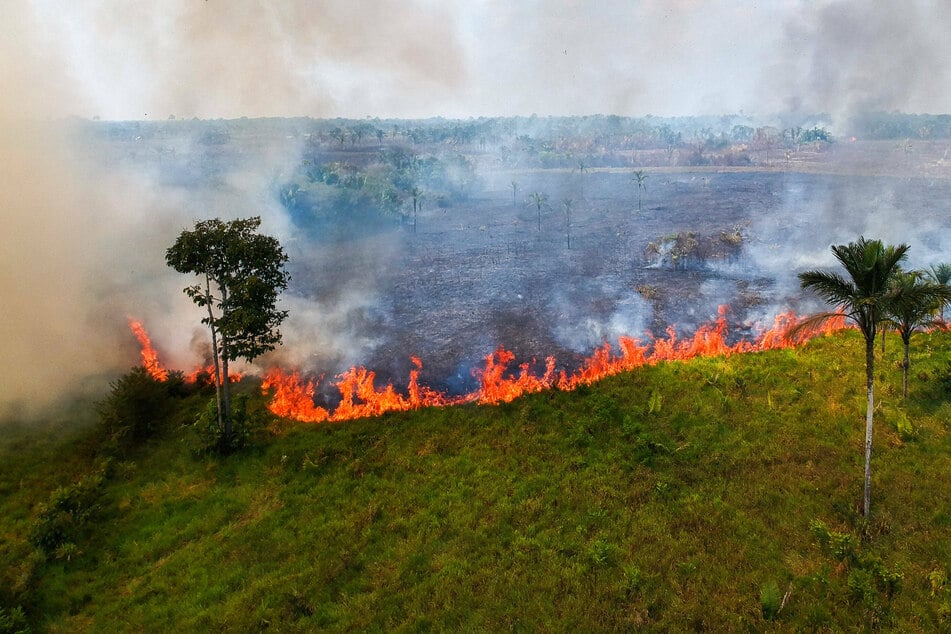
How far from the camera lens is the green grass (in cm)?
1711

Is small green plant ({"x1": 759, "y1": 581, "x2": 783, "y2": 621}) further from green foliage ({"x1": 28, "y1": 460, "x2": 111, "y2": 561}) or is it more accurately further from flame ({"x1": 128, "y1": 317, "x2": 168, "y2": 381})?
flame ({"x1": 128, "y1": 317, "x2": 168, "y2": 381})

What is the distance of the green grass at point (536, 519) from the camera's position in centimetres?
1711

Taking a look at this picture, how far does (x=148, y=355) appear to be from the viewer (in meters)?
38.8

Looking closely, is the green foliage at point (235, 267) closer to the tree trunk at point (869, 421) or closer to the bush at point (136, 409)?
the bush at point (136, 409)

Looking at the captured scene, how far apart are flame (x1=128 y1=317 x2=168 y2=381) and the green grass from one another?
7735 mm

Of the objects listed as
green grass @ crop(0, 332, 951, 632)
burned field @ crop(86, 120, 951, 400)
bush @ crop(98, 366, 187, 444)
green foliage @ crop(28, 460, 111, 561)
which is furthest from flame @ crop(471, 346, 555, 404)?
green foliage @ crop(28, 460, 111, 561)

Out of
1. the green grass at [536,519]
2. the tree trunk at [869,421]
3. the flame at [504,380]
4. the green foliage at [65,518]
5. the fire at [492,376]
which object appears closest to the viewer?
the green grass at [536,519]

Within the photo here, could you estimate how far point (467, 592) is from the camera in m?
17.9

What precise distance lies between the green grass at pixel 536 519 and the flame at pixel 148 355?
773 cm

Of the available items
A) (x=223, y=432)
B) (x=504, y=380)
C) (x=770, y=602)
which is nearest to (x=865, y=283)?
(x=770, y=602)

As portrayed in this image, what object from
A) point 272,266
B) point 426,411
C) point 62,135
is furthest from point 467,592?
point 62,135

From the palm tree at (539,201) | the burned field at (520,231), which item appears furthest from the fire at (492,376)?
the palm tree at (539,201)

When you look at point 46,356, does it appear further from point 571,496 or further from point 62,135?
point 571,496

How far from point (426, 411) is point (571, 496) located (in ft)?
37.2
